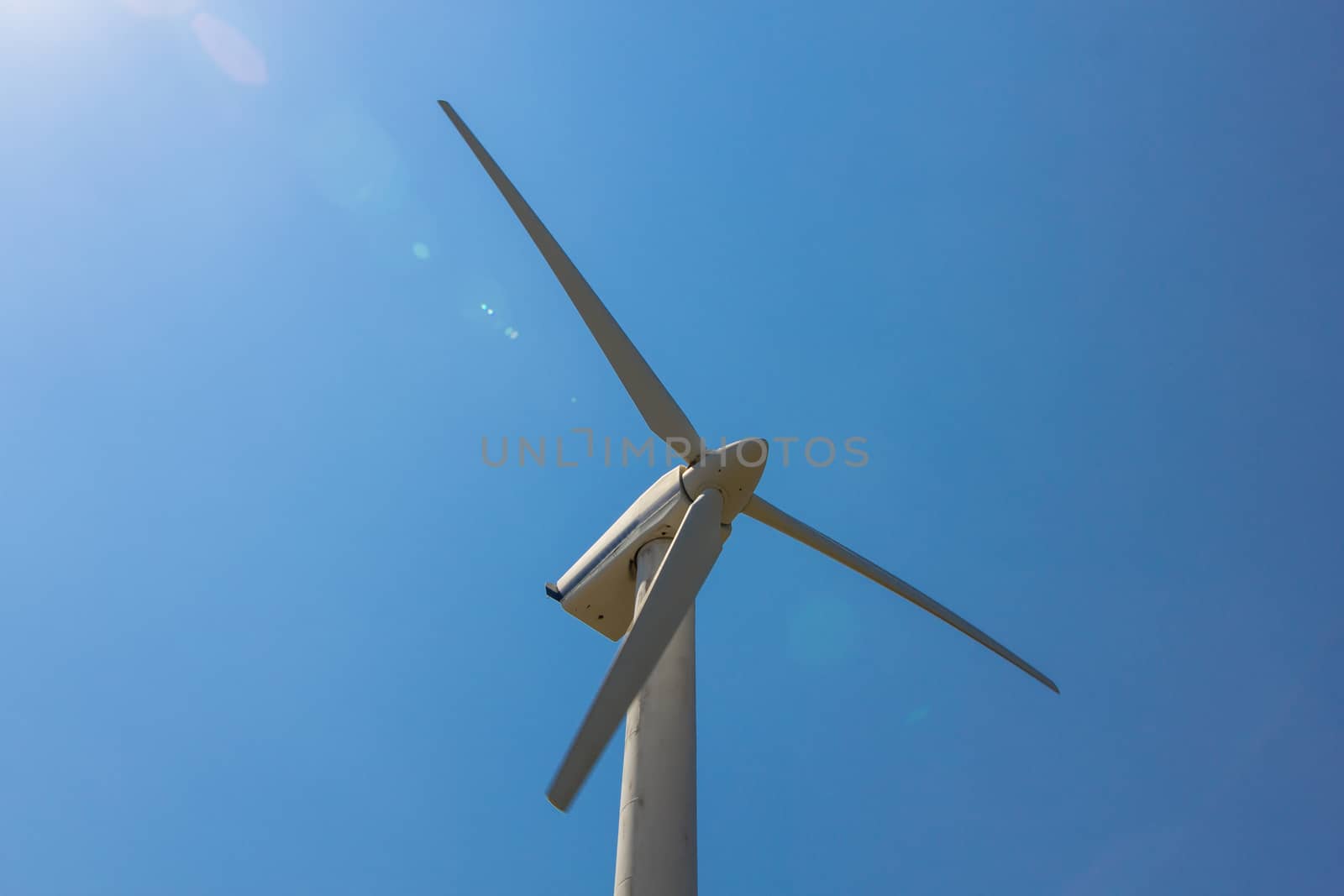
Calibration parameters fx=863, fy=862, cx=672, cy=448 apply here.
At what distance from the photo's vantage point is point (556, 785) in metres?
7.26

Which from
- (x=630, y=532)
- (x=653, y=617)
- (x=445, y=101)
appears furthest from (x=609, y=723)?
(x=445, y=101)

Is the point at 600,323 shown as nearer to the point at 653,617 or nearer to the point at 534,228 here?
the point at 534,228

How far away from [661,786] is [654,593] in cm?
200

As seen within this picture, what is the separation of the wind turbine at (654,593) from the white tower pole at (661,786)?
12 millimetres

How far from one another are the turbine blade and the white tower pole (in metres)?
0.40

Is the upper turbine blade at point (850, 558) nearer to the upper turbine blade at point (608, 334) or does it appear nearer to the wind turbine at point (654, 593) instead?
the wind turbine at point (654, 593)

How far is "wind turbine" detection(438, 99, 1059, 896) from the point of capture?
8367 mm

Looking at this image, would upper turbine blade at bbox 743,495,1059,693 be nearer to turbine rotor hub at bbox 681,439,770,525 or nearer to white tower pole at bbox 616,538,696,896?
turbine rotor hub at bbox 681,439,770,525

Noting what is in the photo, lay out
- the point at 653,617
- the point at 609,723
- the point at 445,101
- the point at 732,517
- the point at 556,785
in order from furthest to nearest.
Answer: the point at 445,101 → the point at 732,517 → the point at 653,617 → the point at 609,723 → the point at 556,785

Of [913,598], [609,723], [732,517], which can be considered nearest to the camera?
[609,723]

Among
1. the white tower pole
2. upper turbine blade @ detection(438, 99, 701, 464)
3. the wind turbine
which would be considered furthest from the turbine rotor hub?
the white tower pole

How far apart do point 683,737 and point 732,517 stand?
119 inches

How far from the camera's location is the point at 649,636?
29.4 ft

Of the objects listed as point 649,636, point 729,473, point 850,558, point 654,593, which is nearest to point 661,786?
point 649,636
